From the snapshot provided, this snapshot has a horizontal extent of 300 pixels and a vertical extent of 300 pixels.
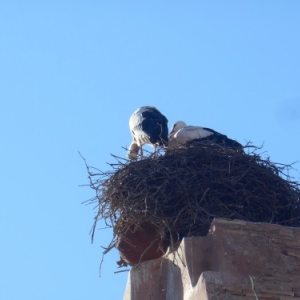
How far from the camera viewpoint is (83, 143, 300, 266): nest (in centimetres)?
642

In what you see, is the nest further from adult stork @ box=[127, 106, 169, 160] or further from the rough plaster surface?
adult stork @ box=[127, 106, 169, 160]

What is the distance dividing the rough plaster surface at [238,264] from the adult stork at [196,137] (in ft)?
6.36

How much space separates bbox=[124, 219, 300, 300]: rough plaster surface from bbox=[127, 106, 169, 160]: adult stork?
246 centimetres

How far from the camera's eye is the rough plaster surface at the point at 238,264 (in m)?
5.39

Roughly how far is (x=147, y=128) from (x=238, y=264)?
3.37 m

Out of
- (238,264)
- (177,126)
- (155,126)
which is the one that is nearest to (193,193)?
(238,264)

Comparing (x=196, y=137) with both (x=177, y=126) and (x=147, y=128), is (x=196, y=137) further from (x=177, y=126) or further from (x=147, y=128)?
(x=177, y=126)

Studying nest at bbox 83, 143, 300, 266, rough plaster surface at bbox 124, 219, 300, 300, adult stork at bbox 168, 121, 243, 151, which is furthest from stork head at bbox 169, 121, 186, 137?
rough plaster surface at bbox 124, 219, 300, 300

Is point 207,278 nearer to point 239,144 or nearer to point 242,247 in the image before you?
point 242,247

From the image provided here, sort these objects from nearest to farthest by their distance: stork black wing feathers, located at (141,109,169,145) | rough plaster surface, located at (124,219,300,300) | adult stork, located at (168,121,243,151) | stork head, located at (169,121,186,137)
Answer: rough plaster surface, located at (124,219,300,300), adult stork, located at (168,121,243,151), stork black wing feathers, located at (141,109,169,145), stork head, located at (169,121,186,137)

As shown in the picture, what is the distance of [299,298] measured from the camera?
17.9ft

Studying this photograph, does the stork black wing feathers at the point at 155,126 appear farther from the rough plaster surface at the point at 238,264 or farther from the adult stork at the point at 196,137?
the rough plaster surface at the point at 238,264

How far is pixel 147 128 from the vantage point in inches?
344

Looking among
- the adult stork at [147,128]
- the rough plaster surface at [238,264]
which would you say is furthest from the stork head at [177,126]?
the rough plaster surface at [238,264]
